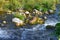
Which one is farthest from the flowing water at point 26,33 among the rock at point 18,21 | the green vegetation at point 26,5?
the green vegetation at point 26,5

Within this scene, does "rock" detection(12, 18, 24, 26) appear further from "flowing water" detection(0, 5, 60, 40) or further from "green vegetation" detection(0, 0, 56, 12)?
"green vegetation" detection(0, 0, 56, 12)

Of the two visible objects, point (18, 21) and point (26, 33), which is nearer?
point (26, 33)

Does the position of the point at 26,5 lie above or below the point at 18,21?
above

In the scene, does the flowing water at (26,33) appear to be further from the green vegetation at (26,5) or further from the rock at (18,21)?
the green vegetation at (26,5)

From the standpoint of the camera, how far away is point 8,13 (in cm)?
1065

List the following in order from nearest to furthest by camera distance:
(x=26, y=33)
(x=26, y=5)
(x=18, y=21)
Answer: (x=26, y=33) → (x=18, y=21) → (x=26, y=5)

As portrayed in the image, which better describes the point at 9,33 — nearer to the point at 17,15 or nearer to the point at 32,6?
the point at 17,15

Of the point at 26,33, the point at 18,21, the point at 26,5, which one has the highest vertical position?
the point at 26,5

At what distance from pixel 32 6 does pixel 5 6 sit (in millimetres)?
1720

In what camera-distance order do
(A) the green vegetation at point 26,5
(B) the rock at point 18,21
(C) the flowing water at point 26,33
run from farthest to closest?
(A) the green vegetation at point 26,5 < (B) the rock at point 18,21 < (C) the flowing water at point 26,33

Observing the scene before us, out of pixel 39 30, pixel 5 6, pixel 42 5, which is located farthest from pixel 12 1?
pixel 39 30

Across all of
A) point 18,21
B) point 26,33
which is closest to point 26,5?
point 18,21

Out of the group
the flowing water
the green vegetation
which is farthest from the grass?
the flowing water

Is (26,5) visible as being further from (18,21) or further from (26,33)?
(26,33)
